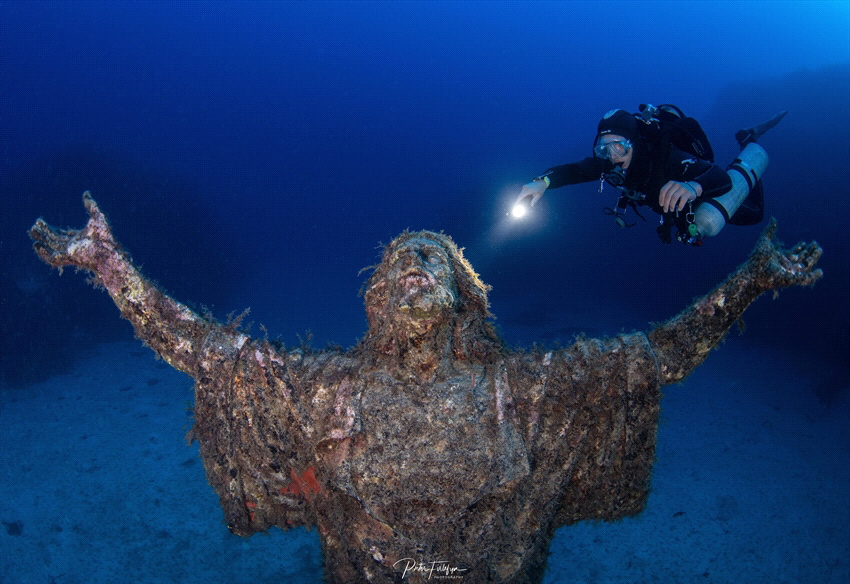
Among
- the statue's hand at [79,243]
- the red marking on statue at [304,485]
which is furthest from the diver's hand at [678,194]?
the statue's hand at [79,243]

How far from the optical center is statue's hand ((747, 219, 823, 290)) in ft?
8.68

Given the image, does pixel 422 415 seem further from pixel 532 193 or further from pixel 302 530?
pixel 302 530

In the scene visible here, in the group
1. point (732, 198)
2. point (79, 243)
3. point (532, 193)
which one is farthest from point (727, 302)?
point (79, 243)

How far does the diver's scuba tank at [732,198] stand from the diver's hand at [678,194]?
0.20 metres

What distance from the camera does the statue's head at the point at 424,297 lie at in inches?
110

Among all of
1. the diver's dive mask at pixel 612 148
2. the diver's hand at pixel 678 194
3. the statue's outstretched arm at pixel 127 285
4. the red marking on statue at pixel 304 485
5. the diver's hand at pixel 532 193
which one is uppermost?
the diver's dive mask at pixel 612 148

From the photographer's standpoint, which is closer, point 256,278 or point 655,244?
point 655,244

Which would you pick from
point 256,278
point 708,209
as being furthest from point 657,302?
point 256,278

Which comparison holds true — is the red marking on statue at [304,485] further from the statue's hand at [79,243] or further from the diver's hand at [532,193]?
the diver's hand at [532,193]

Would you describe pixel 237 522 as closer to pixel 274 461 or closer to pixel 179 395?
pixel 274 461

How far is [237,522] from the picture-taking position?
3.32 meters

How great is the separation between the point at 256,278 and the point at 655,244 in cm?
3141

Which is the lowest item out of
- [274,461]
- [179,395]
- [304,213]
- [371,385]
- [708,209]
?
[274,461]

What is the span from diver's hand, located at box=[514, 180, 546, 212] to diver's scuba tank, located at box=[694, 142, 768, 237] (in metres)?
1.62
